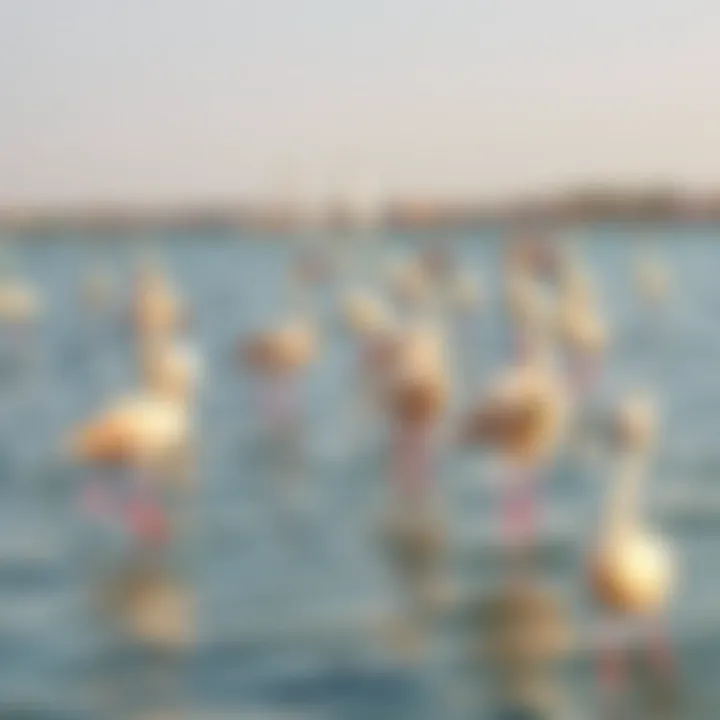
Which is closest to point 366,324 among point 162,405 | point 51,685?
A: point 162,405

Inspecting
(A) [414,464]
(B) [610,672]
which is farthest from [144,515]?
(B) [610,672]

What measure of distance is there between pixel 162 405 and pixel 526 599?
0.89 metres

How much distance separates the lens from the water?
2557 mm

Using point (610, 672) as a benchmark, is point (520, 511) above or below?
above

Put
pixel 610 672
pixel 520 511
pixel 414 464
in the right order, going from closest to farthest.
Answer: pixel 610 672 → pixel 520 511 → pixel 414 464

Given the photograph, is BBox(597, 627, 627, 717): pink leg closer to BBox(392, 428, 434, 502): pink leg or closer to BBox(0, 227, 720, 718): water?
BBox(0, 227, 720, 718): water

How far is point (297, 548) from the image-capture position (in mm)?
3188

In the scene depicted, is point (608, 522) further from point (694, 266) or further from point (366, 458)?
point (694, 266)

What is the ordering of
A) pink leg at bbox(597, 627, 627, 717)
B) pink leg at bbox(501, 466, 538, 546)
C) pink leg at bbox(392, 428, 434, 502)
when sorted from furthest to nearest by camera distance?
pink leg at bbox(392, 428, 434, 502) → pink leg at bbox(501, 466, 538, 546) → pink leg at bbox(597, 627, 627, 717)

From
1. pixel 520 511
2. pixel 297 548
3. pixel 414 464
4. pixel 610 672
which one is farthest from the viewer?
pixel 414 464

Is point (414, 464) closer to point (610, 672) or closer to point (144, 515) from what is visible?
point (144, 515)

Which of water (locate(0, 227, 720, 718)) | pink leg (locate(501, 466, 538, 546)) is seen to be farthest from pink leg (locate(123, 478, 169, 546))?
pink leg (locate(501, 466, 538, 546))

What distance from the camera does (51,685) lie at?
8.51 ft

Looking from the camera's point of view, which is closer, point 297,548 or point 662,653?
point 662,653
